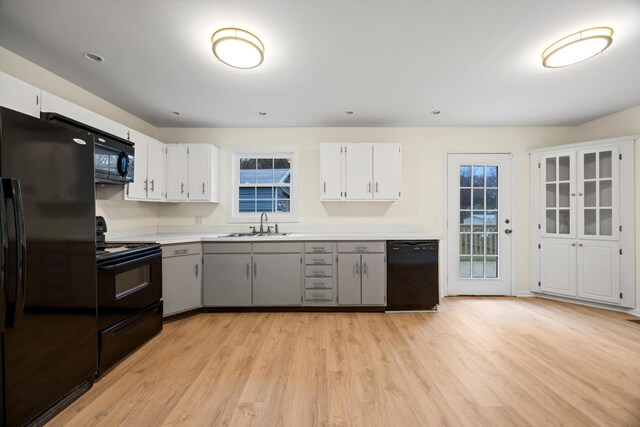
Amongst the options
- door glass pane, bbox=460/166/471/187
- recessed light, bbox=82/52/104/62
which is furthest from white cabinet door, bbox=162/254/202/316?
door glass pane, bbox=460/166/471/187

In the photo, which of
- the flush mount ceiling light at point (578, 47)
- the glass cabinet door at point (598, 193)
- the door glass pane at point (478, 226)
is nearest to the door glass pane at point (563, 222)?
the glass cabinet door at point (598, 193)

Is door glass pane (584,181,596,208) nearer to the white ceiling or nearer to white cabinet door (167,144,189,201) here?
the white ceiling

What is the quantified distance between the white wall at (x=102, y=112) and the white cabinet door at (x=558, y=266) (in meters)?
5.57

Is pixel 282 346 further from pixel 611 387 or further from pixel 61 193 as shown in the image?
pixel 611 387

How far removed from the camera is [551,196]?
12.3ft

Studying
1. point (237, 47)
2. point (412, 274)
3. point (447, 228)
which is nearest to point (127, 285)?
point (237, 47)

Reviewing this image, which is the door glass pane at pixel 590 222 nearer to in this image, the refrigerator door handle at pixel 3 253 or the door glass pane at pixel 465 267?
the door glass pane at pixel 465 267

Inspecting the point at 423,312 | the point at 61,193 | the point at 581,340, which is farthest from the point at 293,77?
the point at 581,340

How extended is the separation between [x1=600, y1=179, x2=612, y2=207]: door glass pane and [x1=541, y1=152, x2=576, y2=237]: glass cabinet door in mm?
272

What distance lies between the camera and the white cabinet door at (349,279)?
128 inches

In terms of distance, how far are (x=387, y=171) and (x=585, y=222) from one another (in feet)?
8.80

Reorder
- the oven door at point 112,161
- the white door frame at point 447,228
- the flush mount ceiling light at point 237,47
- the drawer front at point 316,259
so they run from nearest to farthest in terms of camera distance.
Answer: the flush mount ceiling light at point 237,47, the oven door at point 112,161, the drawer front at point 316,259, the white door frame at point 447,228

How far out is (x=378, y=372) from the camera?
6.64ft

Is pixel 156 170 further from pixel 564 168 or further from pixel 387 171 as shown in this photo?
pixel 564 168
